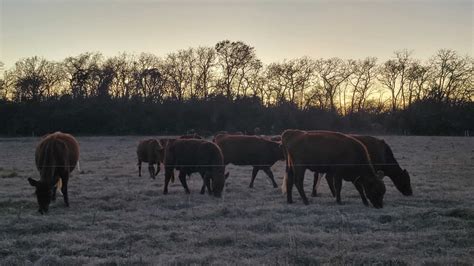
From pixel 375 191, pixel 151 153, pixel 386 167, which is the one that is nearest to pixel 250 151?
pixel 151 153

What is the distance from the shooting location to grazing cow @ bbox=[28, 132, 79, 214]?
36.3 feet

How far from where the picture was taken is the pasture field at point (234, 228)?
7191 millimetres

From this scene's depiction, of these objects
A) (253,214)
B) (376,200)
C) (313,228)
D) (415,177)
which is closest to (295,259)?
(313,228)

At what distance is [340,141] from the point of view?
1268 centimetres

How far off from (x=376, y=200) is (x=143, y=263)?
6927 mm

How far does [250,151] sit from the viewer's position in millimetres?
16844

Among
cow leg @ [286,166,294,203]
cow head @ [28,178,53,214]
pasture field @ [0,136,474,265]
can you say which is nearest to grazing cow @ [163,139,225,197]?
pasture field @ [0,136,474,265]

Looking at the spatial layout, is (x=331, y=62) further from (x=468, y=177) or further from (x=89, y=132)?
(x=468, y=177)

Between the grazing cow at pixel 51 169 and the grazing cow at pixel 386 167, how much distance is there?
23.3ft

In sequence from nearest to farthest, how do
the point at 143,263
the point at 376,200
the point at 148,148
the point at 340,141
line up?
the point at 143,263
the point at 376,200
the point at 340,141
the point at 148,148

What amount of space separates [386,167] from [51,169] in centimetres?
961

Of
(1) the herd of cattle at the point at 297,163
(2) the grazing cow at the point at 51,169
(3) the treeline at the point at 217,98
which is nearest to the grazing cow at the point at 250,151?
(1) the herd of cattle at the point at 297,163

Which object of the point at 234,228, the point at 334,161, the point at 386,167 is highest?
the point at 334,161

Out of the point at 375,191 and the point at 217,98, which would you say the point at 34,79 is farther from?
the point at 375,191
